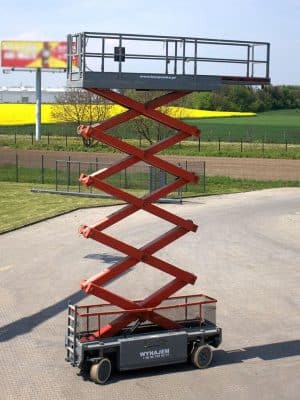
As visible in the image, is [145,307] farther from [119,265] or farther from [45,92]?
[45,92]

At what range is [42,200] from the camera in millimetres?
34344

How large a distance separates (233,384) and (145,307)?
2.09m

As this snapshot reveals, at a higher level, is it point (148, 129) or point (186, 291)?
point (148, 129)

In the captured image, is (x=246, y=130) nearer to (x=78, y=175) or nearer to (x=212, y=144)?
(x=212, y=144)

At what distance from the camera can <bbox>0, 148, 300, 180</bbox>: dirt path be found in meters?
47.3

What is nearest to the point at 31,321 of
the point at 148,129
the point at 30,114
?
the point at 148,129

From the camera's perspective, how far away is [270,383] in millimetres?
12609

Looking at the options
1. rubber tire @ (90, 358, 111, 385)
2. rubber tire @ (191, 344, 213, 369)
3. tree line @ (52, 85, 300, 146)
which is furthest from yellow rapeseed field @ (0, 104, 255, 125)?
rubber tire @ (90, 358, 111, 385)

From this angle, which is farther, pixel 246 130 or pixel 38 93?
pixel 246 130

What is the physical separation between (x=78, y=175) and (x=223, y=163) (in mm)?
11889

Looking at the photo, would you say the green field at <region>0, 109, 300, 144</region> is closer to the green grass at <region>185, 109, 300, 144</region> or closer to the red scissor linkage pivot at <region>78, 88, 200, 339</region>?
the green grass at <region>185, 109, 300, 144</region>

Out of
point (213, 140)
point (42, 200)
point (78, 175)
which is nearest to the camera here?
point (42, 200)

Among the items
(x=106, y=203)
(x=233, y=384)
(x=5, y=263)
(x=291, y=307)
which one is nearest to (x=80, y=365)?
(x=233, y=384)

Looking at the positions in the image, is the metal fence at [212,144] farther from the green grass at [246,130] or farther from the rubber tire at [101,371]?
the rubber tire at [101,371]
